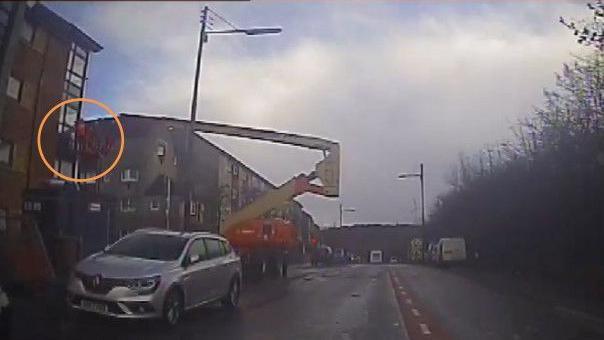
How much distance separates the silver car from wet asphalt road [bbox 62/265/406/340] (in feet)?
1.07

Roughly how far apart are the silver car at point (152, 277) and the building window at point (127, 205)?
7.73 m

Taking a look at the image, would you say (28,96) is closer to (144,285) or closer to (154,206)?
(154,206)

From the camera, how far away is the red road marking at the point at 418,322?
1045 cm

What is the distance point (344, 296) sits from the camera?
1803 centimetres

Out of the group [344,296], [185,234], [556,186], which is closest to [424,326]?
[185,234]

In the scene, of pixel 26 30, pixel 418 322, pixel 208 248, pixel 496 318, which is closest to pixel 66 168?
pixel 208 248

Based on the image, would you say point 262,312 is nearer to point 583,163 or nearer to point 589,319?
point 589,319

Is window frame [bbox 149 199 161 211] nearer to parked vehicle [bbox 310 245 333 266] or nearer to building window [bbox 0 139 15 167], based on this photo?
building window [bbox 0 139 15 167]

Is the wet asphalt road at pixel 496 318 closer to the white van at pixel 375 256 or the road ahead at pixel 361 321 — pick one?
the road ahead at pixel 361 321

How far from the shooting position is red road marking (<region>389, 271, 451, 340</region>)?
1045 centimetres

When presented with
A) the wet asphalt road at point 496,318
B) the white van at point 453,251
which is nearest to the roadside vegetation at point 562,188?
the wet asphalt road at point 496,318

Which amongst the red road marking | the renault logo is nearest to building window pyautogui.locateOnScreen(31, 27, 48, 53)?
the renault logo

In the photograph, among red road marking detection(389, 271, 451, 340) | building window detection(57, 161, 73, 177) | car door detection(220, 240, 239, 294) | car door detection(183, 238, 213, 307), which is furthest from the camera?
building window detection(57, 161, 73, 177)

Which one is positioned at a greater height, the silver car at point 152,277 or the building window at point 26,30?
the building window at point 26,30
